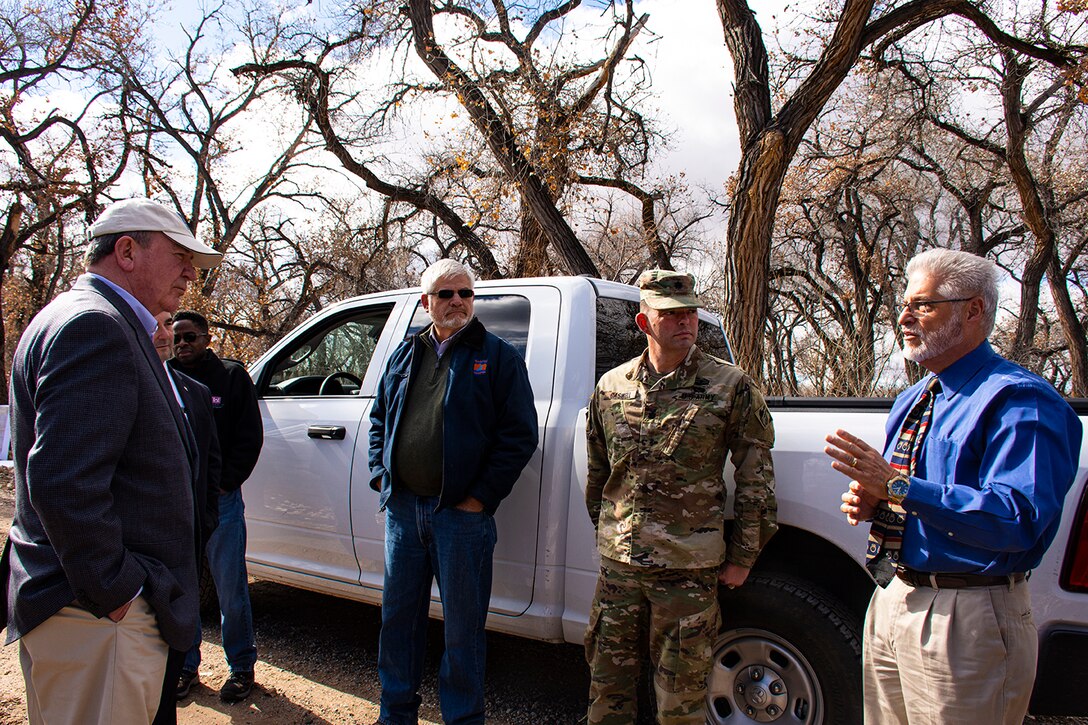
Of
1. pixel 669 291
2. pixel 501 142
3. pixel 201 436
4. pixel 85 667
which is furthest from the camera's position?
pixel 501 142

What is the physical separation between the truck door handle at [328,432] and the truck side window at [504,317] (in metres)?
0.61

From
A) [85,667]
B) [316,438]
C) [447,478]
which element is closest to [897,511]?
[447,478]

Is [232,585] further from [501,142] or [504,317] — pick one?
[501,142]

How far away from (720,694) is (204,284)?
1800 cm

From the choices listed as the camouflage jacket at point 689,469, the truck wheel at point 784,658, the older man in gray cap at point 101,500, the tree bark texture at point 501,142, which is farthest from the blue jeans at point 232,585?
the tree bark texture at point 501,142

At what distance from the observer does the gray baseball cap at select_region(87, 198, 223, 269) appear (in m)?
2.10

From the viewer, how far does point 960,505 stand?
71.5 inches

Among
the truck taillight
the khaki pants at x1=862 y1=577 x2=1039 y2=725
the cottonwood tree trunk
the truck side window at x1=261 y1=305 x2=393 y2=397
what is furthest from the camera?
the cottonwood tree trunk

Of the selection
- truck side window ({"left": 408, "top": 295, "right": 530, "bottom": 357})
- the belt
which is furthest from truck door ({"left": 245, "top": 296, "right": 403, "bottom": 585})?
the belt

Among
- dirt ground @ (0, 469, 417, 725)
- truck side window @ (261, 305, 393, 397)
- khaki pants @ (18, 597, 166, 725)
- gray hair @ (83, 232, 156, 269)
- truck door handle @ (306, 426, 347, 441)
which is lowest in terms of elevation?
dirt ground @ (0, 469, 417, 725)

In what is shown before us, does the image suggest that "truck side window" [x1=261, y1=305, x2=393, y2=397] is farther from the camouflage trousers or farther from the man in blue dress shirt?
the man in blue dress shirt

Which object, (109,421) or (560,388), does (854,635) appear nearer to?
(560,388)

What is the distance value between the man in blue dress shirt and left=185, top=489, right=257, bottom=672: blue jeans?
2.91m

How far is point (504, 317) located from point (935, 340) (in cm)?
209
